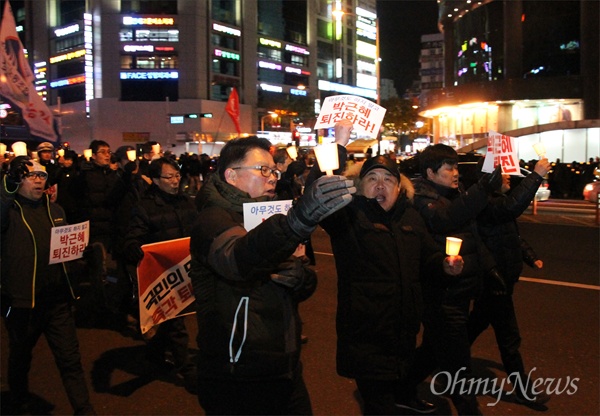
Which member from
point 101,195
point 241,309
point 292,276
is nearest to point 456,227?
point 292,276

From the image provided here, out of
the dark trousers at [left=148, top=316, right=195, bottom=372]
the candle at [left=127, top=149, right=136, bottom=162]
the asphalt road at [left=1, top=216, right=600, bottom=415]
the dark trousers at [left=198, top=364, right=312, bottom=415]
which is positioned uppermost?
the candle at [left=127, top=149, right=136, bottom=162]

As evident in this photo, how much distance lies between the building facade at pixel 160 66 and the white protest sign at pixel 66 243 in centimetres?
5193

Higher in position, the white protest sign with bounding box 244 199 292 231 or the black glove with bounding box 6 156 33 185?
the black glove with bounding box 6 156 33 185

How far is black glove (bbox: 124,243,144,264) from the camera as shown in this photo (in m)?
4.84

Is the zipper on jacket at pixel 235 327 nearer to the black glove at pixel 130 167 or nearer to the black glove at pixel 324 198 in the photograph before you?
the black glove at pixel 324 198

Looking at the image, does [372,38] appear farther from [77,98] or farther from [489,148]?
[489,148]

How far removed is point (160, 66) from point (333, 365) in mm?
58414

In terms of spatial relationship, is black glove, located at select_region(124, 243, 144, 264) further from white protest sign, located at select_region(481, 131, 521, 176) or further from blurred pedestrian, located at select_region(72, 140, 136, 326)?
white protest sign, located at select_region(481, 131, 521, 176)

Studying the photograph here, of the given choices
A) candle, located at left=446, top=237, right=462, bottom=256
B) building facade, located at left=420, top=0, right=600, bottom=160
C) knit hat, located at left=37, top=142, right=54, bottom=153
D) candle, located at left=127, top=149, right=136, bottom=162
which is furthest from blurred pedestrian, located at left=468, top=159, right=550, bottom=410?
building facade, located at left=420, top=0, right=600, bottom=160

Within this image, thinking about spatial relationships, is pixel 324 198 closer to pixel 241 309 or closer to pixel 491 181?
pixel 241 309

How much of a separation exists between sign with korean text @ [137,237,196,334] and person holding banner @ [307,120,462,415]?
1905 mm

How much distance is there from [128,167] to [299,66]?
69510 millimetres

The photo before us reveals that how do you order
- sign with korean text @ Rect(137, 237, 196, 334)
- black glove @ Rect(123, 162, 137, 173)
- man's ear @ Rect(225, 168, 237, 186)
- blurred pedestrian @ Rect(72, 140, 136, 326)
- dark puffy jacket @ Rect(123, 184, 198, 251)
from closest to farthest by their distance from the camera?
1. man's ear @ Rect(225, 168, 237, 186)
2. sign with korean text @ Rect(137, 237, 196, 334)
3. dark puffy jacket @ Rect(123, 184, 198, 251)
4. blurred pedestrian @ Rect(72, 140, 136, 326)
5. black glove @ Rect(123, 162, 137, 173)

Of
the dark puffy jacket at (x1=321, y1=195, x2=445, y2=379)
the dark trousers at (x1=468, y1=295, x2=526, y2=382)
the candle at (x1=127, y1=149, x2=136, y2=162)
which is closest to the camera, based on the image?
the dark puffy jacket at (x1=321, y1=195, x2=445, y2=379)
